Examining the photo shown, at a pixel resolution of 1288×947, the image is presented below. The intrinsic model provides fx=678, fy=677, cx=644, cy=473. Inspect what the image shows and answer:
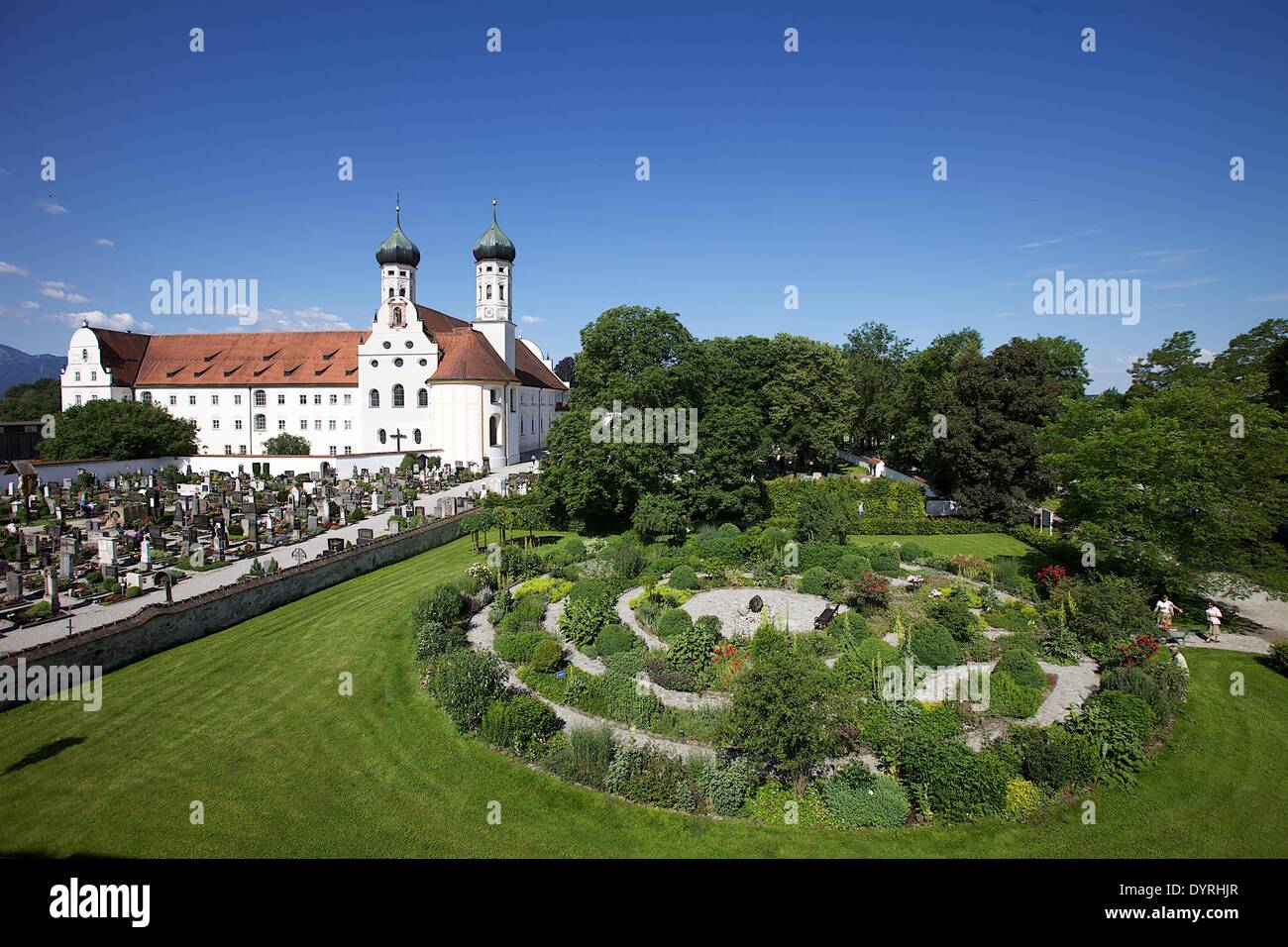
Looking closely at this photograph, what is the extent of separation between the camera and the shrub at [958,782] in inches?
388

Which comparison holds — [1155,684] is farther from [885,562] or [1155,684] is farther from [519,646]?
[519,646]

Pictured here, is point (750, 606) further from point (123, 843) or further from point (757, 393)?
point (757, 393)

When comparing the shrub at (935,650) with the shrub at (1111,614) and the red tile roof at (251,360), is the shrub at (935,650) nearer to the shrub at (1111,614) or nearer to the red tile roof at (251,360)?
the shrub at (1111,614)

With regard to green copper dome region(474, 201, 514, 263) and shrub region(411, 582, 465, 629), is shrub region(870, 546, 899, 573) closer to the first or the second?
shrub region(411, 582, 465, 629)

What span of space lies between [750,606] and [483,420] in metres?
32.4

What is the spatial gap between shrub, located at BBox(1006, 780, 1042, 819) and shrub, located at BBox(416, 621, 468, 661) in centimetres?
1137

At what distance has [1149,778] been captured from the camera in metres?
10.9

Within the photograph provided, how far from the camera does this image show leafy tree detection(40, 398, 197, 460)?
39594 millimetres

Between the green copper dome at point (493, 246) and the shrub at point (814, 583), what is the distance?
40.2m

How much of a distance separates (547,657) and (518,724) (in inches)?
106

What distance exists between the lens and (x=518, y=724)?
11.7 meters

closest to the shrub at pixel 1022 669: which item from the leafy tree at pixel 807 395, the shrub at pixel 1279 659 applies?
the shrub at pixel 1279 659
